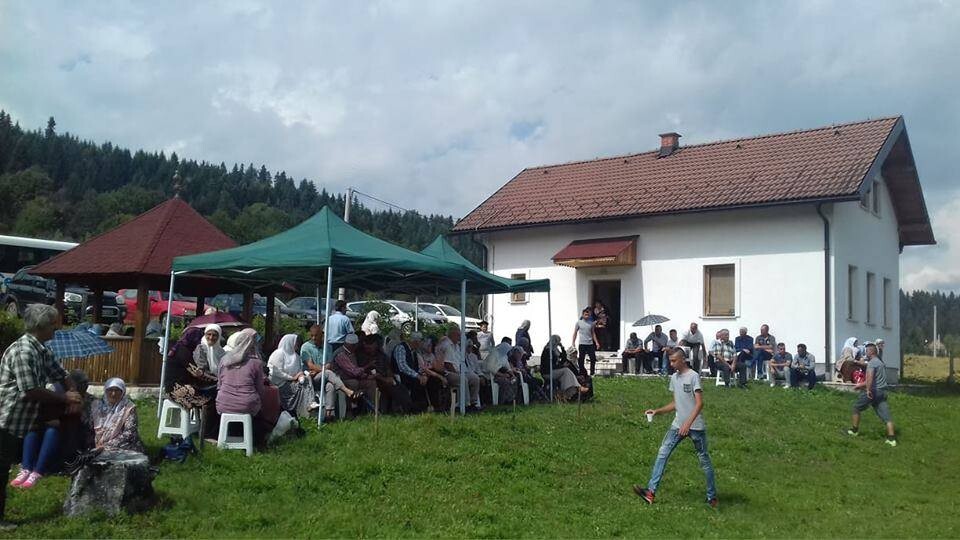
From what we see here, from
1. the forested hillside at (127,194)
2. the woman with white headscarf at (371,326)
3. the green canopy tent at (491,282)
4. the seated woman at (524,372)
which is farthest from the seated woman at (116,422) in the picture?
the forested hillside at (127,194)

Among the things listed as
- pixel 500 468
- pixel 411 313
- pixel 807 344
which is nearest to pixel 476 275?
pixel 500 468

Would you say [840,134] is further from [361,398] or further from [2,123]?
[2,123]

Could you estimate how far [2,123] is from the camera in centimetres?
10288

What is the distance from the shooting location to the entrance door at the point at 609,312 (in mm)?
25141

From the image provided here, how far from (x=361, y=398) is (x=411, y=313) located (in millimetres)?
21553

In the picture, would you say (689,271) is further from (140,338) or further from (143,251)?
(140,338)

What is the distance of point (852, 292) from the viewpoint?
22922 mm

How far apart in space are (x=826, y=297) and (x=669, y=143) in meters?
7.95

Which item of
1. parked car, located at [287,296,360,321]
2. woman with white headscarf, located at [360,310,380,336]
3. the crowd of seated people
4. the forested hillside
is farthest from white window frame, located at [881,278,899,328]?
the forested hillside

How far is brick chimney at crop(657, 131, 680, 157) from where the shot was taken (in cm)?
2691

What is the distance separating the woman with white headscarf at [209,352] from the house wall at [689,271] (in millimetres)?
14663

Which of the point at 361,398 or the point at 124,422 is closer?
the point at 124,422

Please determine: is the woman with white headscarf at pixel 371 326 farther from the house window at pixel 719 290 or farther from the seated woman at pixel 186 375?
the house window at pixel 719 290

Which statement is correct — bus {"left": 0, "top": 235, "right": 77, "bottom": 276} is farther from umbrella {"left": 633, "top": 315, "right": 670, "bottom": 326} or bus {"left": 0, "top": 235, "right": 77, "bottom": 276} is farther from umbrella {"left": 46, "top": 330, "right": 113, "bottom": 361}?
umbrella {"left": 46, "top": 330, "right": 113, "bottom": 361}
